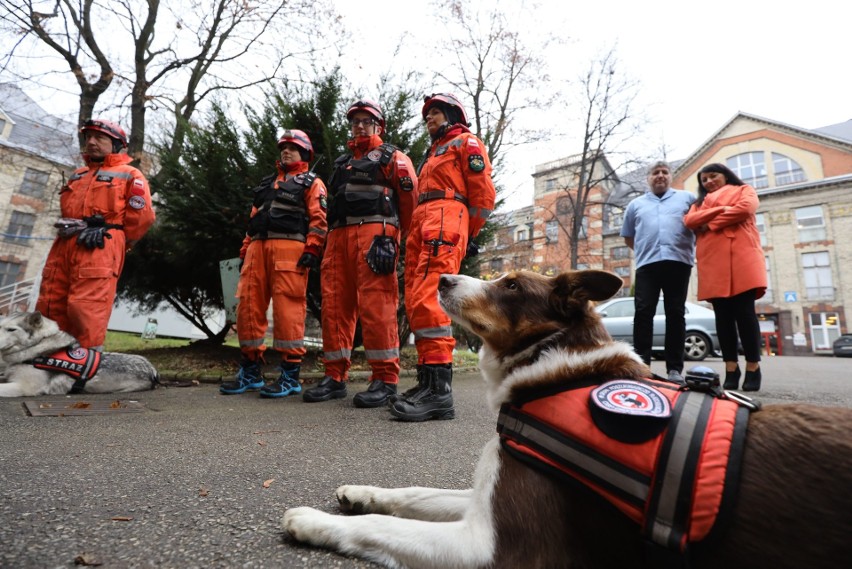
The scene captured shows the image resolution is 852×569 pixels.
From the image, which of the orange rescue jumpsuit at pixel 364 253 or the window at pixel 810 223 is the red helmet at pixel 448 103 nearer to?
the orange rescue jumpsuit at pixel 364 253

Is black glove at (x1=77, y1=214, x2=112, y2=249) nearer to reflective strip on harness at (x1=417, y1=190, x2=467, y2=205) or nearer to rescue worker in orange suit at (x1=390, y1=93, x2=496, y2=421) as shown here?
rescue worker in orange suit at (x1=390, y1=93, x2=496, y2=421)

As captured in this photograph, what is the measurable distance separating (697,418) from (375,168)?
320 cm

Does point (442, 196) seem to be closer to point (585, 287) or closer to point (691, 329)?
point (585, 287)

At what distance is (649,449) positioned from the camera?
100 cm

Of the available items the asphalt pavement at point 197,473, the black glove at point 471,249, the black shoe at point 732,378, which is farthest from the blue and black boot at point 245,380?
the black shoe at point 732,378

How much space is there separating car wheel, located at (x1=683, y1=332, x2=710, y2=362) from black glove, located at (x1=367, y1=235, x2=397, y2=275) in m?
10.4

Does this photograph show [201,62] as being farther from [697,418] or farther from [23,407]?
[697,418]

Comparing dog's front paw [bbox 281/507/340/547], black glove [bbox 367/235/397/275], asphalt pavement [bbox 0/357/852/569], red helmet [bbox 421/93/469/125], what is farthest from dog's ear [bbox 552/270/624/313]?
red helmet [bbox 421/93/469/125]

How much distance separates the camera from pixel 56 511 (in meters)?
1.33

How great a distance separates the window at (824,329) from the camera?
1084 inches

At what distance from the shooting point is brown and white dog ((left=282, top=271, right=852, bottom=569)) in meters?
0.86

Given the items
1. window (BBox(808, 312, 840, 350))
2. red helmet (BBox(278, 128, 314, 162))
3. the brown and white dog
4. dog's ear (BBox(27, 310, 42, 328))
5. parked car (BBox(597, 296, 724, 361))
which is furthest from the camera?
window (BBox(808, 312, 840, 350))

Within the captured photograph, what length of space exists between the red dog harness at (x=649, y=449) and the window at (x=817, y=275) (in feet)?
123

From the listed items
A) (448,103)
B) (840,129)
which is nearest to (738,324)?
(448,103)
